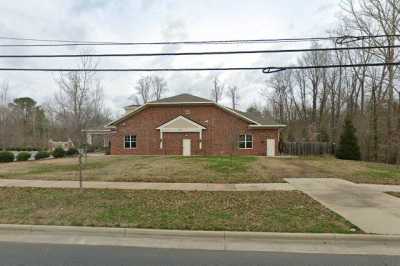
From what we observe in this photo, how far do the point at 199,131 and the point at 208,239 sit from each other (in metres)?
24.2

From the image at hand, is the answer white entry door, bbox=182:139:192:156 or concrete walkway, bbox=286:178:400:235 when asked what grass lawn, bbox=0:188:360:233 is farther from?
white entry door, bbox=182:139:192:156

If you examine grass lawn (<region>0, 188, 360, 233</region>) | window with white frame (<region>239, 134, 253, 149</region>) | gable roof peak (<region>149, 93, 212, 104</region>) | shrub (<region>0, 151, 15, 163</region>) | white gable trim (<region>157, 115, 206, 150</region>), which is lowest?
grass lawn (<region>0, 188, 360, 233</region>)

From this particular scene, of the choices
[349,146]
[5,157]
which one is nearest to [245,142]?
[349,146]

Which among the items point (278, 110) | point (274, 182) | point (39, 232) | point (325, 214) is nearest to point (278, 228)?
point (325, 214)

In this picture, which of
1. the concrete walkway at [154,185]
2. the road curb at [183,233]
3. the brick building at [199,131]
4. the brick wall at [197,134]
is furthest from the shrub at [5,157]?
the road curb at [183,233]

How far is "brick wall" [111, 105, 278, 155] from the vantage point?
1158 inches

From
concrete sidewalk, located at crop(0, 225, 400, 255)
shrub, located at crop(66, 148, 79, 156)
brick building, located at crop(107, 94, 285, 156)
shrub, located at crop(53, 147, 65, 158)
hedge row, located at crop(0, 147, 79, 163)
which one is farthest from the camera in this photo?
shrub, located at crop(66, 148, 79, 156)

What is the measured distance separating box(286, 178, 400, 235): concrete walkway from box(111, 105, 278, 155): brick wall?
666 inches

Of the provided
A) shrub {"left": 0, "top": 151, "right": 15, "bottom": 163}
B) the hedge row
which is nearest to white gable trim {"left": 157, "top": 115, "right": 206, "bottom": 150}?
the hedge row

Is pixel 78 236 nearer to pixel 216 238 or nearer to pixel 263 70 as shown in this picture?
pixel 216 238

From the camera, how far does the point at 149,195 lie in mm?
8961

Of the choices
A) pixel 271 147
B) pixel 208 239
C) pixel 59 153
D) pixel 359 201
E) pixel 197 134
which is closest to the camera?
pixel 208 239

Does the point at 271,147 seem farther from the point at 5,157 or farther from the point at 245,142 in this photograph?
the point at 5,157

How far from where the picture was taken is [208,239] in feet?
17.7
